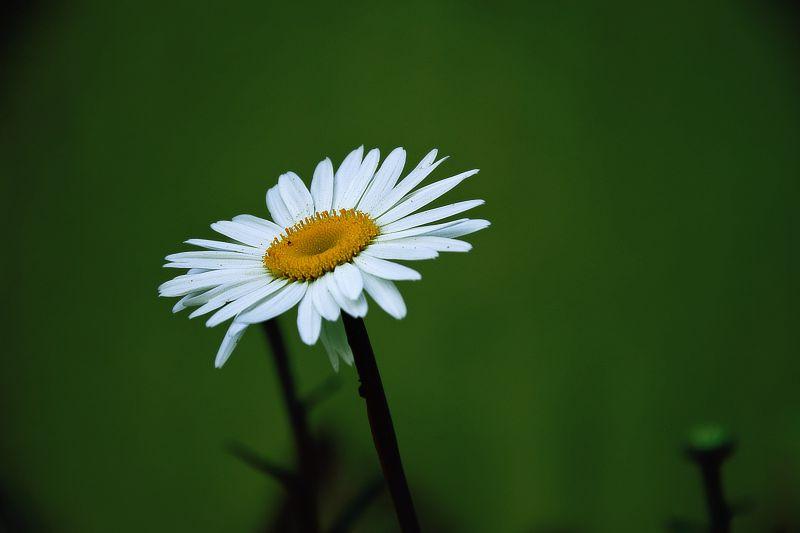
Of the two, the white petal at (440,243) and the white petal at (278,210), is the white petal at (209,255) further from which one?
the white petal at (440,243)

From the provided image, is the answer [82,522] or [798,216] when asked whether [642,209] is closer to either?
[798,216]

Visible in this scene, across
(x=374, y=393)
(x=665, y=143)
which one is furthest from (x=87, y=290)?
(x=665, y=143)

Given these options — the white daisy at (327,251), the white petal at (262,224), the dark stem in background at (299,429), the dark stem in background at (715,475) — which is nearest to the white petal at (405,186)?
the white daisy at (327,251)

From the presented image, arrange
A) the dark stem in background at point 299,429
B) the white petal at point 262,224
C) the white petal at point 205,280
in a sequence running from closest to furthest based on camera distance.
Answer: the white petal at point 205,280 < the white petal at point 262,224 < the dark stem in background at point 299,429

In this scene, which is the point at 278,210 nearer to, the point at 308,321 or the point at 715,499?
the point at 308,321

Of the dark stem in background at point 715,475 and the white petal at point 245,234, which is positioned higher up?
the white petal at point 245,234
